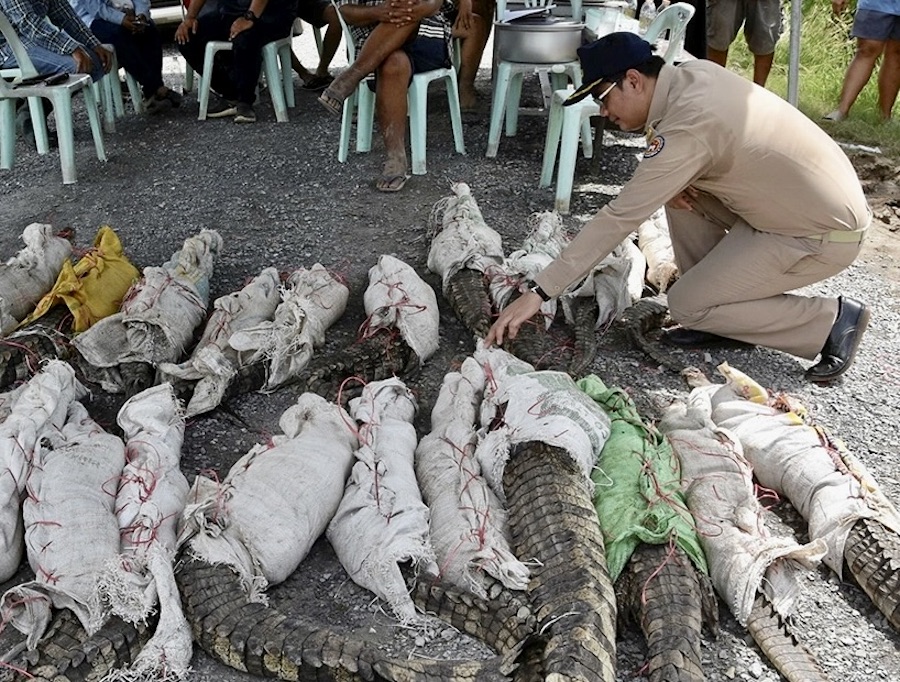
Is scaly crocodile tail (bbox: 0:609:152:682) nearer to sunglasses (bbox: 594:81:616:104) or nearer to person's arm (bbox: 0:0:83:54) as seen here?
sunglasses (bbox: 594:81:616:104)

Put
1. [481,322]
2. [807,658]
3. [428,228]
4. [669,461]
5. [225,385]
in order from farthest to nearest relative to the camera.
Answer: [428,228], [481,322], [225,385], [669,461], [807,658]

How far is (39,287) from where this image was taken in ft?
12.2

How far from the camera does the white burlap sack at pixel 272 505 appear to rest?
2.28 metres

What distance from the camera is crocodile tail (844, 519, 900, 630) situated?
2285 millimetres

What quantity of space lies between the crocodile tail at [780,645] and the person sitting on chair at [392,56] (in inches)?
138

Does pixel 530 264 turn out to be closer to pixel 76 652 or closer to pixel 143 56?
pixel 76 652

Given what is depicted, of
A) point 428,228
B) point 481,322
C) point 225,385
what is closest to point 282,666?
point 225,385

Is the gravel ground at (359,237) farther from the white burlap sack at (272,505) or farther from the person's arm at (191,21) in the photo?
the person's arm at (191,21)

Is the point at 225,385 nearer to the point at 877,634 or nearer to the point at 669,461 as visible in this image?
the point at 669,461

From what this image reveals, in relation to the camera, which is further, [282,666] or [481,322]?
[481,322]

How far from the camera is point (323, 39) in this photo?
7.65 metres

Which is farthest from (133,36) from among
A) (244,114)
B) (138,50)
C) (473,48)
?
(473,48)

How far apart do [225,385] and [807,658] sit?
6.83 feet

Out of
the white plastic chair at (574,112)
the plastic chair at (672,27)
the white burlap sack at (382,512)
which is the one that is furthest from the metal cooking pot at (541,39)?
the white burlap sack at (382,512)
